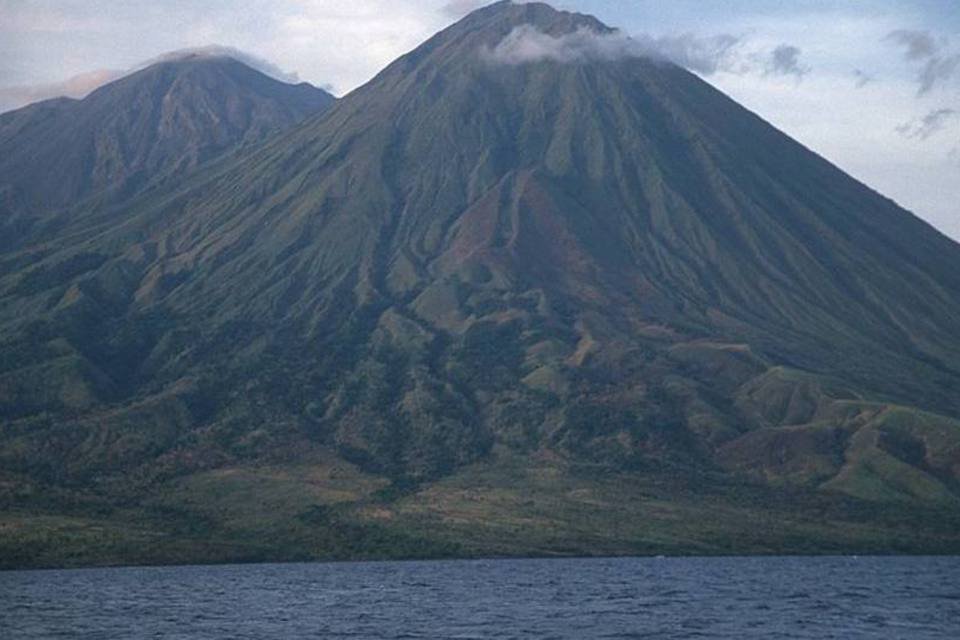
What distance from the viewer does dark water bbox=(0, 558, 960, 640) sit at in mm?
122500

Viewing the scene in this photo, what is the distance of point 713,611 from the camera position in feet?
469

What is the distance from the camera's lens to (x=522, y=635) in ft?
384

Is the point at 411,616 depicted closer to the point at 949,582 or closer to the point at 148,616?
the point at 148,616

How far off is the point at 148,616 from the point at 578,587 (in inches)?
2256

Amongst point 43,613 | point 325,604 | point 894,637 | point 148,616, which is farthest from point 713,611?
point 43,613

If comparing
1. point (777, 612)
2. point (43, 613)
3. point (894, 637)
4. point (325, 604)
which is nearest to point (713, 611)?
point (777, 612)

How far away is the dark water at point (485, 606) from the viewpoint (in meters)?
122

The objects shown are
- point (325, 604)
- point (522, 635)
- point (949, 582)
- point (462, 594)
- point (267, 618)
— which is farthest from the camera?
point (949, 582)

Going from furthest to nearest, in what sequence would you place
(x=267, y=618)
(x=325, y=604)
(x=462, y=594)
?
(x=462, y=594), (x=325, y=604), (x=267, y=618)

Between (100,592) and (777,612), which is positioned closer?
(777,612)

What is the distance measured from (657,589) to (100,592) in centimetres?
6552

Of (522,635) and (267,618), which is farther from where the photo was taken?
(267,618)

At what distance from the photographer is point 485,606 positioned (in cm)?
14612

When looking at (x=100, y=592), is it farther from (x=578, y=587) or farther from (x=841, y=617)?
(x=841, y=617)
